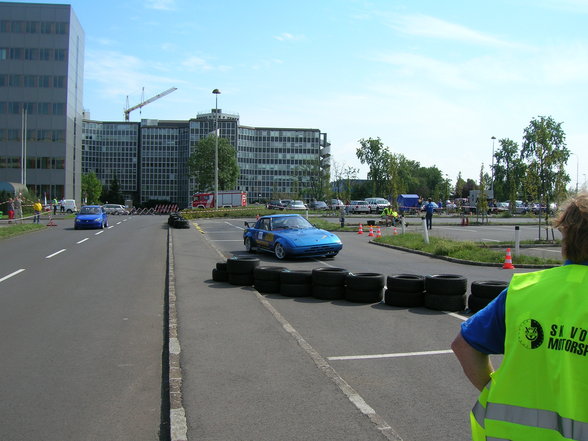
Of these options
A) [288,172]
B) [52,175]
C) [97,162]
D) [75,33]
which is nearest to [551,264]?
[52,175]

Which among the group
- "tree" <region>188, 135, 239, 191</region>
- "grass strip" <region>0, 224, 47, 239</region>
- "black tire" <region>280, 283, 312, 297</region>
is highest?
"tree" <region>188, 135, 239, 191</region>

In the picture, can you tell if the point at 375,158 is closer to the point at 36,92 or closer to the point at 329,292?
the point at 36,92

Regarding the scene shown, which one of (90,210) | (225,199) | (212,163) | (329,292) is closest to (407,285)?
(329,292)

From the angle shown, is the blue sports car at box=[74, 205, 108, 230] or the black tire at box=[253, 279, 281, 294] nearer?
the black tire at box=[253, 279, 281, 294]

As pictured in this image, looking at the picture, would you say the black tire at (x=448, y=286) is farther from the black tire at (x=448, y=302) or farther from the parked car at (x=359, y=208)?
the parked car at (x=359, y=208)

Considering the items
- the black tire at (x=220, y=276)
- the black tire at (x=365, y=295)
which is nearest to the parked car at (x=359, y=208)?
the black tire at (x=220, y=276)

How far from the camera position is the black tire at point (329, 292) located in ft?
30.9

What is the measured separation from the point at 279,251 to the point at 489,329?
565 inches

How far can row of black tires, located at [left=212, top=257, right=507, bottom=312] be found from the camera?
→ 843 centimetres

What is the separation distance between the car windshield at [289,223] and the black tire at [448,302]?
8842 millimetres

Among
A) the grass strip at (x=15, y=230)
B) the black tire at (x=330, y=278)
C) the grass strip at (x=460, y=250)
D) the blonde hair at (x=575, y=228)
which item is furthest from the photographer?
the grass strip at (x=15, y=230)

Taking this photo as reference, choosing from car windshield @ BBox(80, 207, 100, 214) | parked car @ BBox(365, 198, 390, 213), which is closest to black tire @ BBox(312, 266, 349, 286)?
car windshield @ BBox(80, 207, 100, 214)

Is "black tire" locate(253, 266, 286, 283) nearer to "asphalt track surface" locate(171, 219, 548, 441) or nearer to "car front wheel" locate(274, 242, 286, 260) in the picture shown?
"asphalt track surface" locate(171, 219, 548, 441)

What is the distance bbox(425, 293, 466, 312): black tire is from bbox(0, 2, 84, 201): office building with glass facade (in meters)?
80.3
